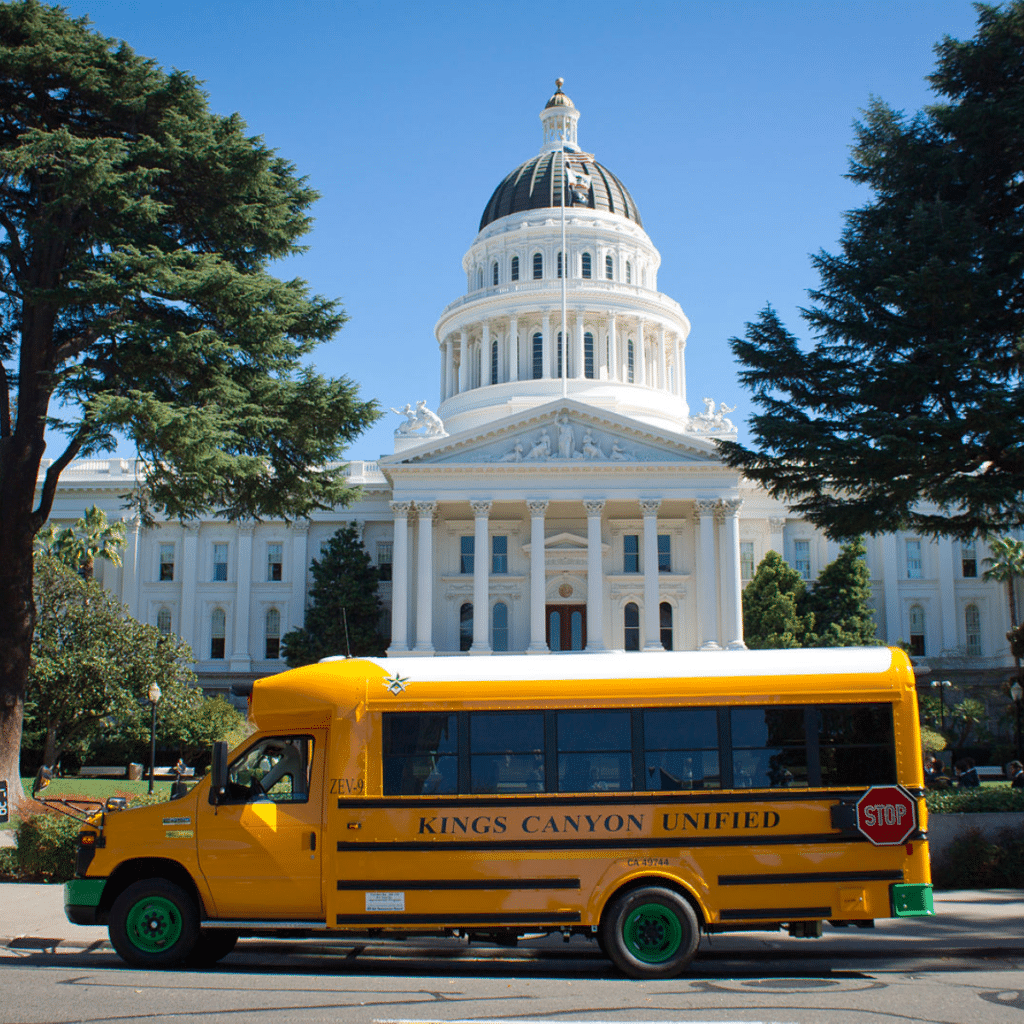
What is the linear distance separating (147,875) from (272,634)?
178 feet

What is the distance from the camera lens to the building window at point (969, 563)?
63.3m

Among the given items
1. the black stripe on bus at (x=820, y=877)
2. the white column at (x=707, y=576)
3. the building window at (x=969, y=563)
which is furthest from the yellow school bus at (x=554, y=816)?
the building window at (x=969, y=563)

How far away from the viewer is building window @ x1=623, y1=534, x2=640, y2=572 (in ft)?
190

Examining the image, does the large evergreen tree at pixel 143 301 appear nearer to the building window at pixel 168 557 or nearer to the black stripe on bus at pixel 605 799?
the black stripe on bus at pixel 605 799

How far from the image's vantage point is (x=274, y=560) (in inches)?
2552

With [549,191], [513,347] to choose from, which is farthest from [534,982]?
[549,191]

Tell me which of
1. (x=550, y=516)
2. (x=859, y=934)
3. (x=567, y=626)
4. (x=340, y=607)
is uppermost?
(x=550, y=516)

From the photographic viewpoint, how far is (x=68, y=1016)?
8.58 meters

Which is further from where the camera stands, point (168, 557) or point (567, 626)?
point (168, 557)

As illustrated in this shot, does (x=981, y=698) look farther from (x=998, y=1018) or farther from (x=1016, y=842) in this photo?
(x=998, y=1018)

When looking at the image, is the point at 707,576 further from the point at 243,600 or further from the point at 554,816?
the point at 554,816

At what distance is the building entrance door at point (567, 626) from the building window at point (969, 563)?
24.2 meters

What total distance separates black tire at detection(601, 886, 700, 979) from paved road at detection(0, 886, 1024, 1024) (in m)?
0.19

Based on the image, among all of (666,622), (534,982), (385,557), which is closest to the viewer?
(534,982)
